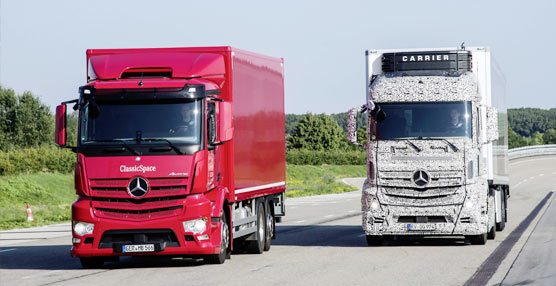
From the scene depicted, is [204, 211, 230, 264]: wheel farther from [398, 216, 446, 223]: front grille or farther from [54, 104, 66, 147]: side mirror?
[398, 216, 446, 223]: front grille

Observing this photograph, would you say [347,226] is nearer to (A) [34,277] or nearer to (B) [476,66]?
(B) [476,66]

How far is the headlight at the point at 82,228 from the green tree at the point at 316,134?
135210mm

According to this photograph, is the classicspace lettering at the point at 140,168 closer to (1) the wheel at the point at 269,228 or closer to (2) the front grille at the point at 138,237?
(2) the front grille at the point at 138,237

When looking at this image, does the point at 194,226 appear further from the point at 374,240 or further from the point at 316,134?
the point at 316,134

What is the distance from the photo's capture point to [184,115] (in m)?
14.1

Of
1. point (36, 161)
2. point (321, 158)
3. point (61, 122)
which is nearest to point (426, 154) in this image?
point (61, 122)

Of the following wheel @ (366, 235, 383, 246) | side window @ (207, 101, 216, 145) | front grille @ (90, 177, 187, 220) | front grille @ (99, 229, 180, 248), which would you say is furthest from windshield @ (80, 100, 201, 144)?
wheel @ (366, 235, 383, 246)

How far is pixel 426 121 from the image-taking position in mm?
17797

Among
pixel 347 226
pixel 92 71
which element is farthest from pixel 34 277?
pixel 347 226

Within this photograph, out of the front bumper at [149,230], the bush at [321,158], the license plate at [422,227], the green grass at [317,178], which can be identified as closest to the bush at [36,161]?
the green grass at [317,178]

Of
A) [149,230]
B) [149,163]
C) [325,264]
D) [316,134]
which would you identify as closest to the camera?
[149,163]

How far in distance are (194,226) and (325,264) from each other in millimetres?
2189

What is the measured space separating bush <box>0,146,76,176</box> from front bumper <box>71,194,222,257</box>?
5177 centimetres

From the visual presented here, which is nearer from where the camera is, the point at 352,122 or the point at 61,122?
the point at 61,122
